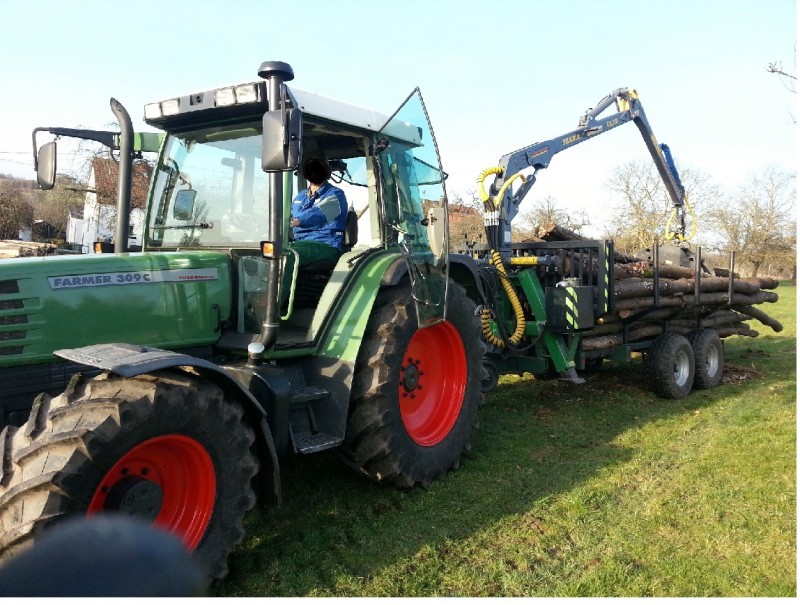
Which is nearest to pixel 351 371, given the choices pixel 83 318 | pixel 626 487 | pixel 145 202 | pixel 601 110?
pixel 83 318

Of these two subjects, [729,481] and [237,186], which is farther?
[729,481]

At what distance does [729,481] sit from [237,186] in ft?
13.5

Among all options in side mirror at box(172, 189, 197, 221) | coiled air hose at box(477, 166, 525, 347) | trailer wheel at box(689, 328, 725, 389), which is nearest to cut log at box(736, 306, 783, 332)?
trailer wheel at box(689, 328, 725, 389)

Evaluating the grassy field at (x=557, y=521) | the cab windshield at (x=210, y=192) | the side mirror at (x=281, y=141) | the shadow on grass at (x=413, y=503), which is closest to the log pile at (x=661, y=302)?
the shadow on grass at (x=413, y=503)

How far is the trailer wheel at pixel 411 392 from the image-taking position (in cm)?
416

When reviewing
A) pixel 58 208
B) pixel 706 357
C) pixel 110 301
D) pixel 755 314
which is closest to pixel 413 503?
pixel 110 301

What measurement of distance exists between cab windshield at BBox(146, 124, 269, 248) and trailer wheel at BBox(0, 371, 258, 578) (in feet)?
4.33

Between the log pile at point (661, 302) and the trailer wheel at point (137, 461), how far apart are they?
16.2 ft

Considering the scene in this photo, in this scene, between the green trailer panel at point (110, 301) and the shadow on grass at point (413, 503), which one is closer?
the green trailer panel at point (110, 301)

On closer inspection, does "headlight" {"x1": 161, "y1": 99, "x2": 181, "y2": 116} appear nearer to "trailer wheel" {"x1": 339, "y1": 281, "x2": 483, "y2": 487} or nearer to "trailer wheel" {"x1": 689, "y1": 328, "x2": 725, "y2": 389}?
"trailer wheel" {"x1": 339, "y1": 281, "x2": 483, "y2": 487}

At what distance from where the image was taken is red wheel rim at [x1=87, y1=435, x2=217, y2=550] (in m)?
2.88

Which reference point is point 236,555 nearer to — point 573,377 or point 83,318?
point 83,318

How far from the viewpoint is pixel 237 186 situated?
14.0 feet

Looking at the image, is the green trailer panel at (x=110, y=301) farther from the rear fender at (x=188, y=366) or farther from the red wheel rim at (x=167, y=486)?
the red wheel rim at (x=167, y=486)
